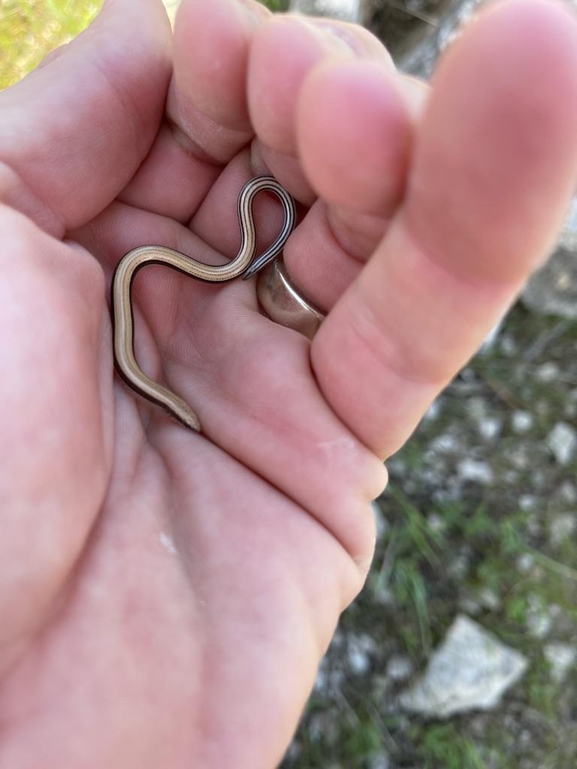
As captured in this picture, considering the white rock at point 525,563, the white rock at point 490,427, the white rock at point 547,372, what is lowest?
the white rock at point 525,563

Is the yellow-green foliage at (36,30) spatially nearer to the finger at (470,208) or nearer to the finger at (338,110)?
the finger at (338,110)

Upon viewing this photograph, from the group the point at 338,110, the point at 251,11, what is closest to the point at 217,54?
the point at 251,11

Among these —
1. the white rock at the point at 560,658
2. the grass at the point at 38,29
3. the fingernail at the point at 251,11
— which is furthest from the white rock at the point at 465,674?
the grass at the point at 38,29

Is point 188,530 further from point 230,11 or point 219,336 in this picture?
point 230,11

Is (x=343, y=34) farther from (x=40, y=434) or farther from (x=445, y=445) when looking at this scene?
(x=445, y=445)

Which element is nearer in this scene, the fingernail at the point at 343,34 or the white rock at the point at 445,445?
the fingernail at the point at 343,34

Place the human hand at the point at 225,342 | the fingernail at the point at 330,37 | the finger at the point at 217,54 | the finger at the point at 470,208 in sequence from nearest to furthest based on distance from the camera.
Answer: the finger at the point at 470,208
the human hand at the point at 225,342
the fingernail at the point at 330,37
the finger at the point at 217,54


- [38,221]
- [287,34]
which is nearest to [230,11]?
[287,34]
